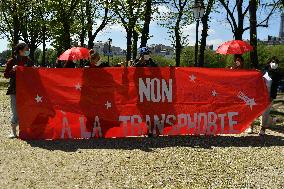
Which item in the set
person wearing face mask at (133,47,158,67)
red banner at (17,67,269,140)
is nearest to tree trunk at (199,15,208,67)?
red banner at (17,67,269,140)

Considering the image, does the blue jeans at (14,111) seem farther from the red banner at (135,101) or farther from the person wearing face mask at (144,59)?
the person wearing face mask at (144,59)

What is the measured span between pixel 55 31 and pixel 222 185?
25778mm

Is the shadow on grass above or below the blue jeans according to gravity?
below

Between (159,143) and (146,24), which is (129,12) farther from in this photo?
(159,143)

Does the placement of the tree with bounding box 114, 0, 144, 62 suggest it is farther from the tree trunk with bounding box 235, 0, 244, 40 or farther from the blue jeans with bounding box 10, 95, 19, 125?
the blue jeans with bounding box 10, 95, 19, 125

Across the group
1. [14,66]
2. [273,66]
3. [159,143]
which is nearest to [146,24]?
[273,66]

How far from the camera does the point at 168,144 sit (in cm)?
1045

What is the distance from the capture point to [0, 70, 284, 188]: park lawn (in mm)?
7508

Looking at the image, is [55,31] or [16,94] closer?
[16,94]

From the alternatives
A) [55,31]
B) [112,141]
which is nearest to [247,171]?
[112,141]

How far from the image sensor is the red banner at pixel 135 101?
10828mm

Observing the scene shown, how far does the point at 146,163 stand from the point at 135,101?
2.68 meters

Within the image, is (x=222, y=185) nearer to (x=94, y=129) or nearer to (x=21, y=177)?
(x=21, y=177)

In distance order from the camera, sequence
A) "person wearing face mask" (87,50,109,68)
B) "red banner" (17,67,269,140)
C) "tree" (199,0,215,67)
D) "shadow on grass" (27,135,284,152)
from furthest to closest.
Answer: "tree" (199,0,215,67) < "person wearing face mask" (87,50,109,68) < "red banner" (17,67,269,140) < "shadow on grass" (27,135,284,152)
